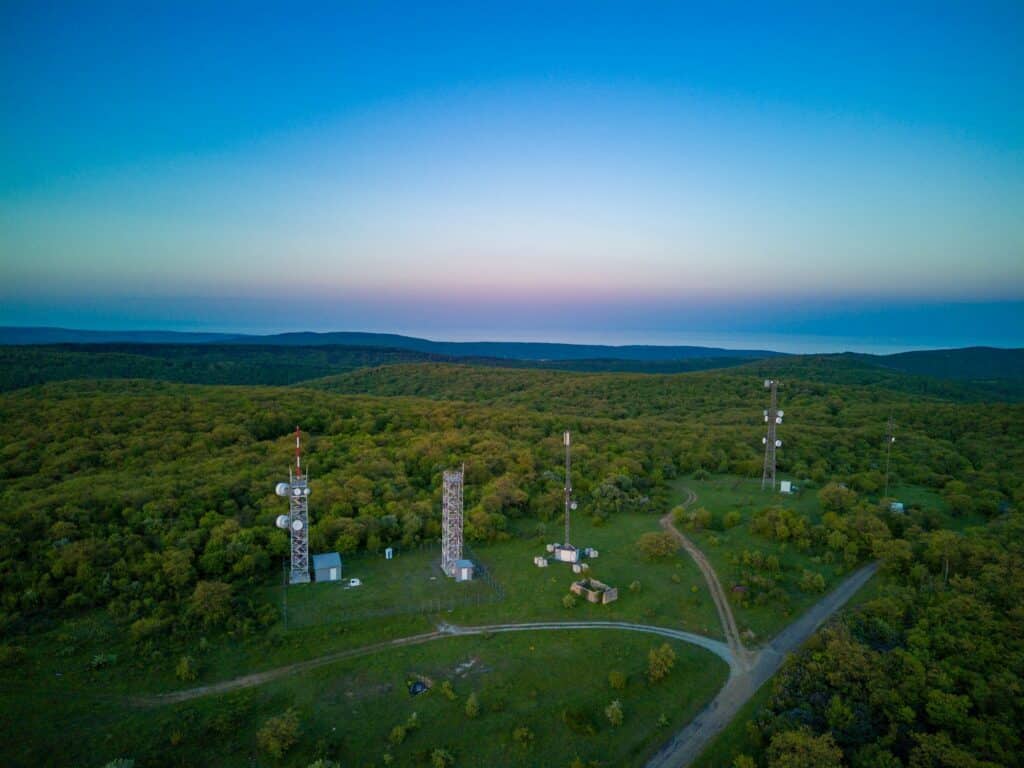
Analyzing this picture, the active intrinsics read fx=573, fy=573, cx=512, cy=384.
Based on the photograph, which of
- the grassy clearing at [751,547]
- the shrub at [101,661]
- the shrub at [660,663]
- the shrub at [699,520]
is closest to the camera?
the shrub at [101,661]

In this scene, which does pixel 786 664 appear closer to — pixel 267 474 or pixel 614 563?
pixel 614 563

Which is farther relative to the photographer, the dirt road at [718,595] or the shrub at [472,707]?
the dirt road at [718,595]

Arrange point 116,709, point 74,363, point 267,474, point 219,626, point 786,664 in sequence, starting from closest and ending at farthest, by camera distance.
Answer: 1. point 116,709
2. point 786,664
3. point 219,626
4. point 267,474
5. point 74,363

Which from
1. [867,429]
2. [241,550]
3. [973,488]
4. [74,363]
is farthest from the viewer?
[74,363]

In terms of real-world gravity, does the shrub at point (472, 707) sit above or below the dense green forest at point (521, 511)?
below

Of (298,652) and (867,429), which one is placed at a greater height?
(867,429)

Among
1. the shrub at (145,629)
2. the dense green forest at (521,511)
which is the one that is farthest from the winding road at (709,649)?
the shrub at (145,629)

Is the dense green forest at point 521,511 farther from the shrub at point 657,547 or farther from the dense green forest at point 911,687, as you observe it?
the shrub at point 657,547

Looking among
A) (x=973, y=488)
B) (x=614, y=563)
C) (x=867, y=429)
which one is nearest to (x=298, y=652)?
(x=614, y=563)
